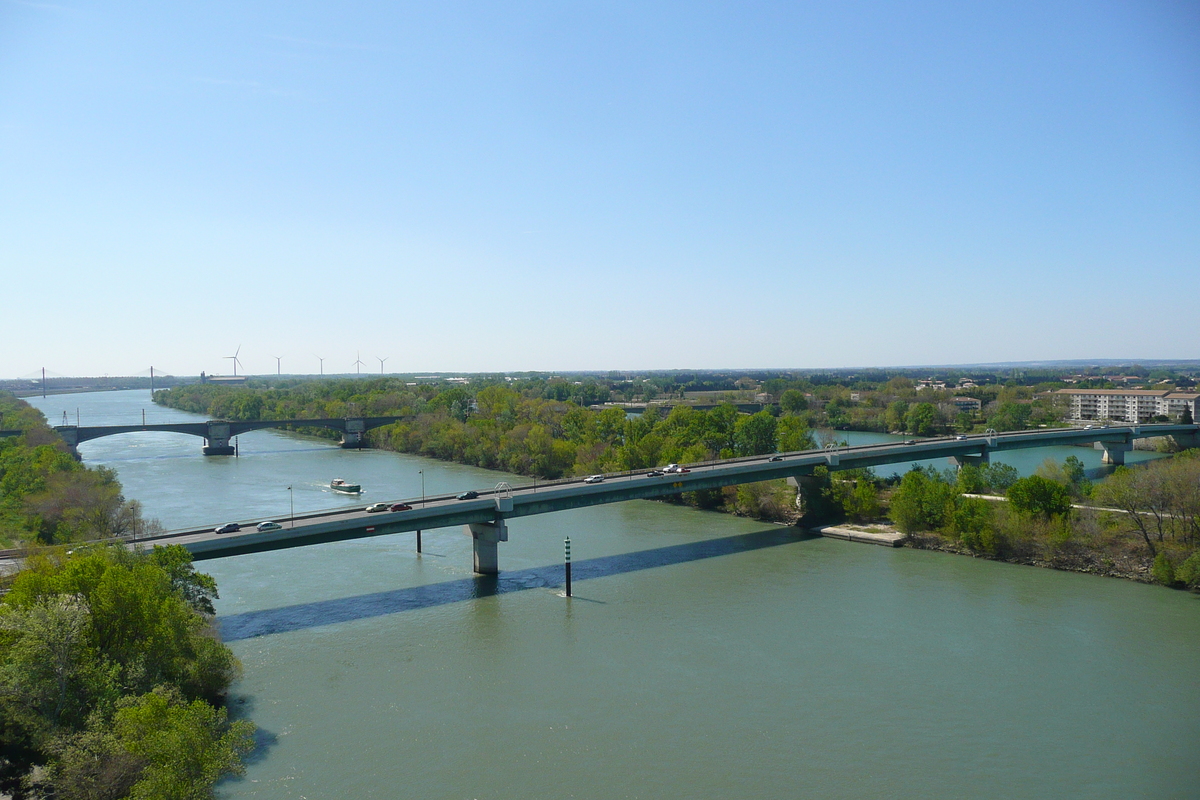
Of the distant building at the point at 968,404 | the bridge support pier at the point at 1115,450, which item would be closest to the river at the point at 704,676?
the bridge support pier at the point at 1115,450

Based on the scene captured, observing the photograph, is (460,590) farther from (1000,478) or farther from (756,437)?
(756,437)

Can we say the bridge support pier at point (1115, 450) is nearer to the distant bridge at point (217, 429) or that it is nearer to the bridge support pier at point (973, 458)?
the bridge support pier at point (973, 458)

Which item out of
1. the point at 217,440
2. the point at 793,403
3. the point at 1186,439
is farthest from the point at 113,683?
the point at 793,403

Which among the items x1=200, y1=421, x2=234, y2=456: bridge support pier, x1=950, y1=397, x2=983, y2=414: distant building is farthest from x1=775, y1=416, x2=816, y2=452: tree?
x1=950, y1=397, x2=983, y2=414: distant building

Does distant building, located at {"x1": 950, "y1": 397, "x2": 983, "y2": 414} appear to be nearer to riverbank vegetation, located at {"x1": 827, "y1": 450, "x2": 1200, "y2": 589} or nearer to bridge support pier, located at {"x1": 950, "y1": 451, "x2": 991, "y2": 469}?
bridge support pier, located at {"x1": 950, "y1": 451, "x2": 991, "y2": 469}

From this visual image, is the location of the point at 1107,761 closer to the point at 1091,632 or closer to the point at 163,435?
the point at 1091,632
